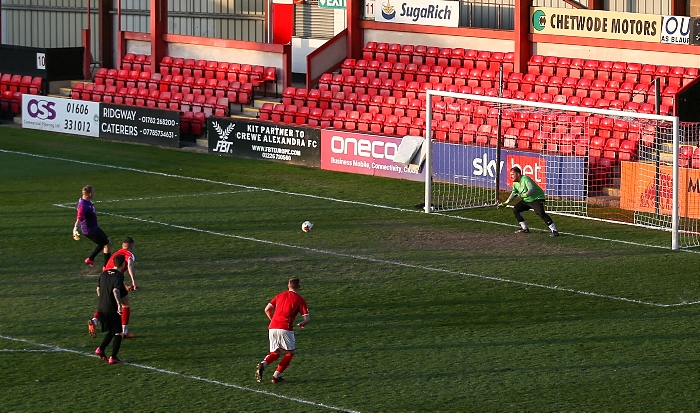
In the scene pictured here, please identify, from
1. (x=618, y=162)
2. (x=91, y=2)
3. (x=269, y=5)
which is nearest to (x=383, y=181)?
(x=618, y=162)

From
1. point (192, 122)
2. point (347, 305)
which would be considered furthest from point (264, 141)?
point (347, 305)

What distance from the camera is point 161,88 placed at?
38031mm

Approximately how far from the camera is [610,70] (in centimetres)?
3061

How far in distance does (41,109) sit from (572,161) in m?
18.2

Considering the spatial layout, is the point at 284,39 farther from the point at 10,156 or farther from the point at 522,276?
the point at 522,276

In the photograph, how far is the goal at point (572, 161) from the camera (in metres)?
24.5

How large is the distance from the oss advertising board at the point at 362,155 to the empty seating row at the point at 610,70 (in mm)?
5087

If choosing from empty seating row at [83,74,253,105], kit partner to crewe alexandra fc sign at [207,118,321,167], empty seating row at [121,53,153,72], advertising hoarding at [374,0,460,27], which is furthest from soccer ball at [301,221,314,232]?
empty seating row at [121,53,153,72]

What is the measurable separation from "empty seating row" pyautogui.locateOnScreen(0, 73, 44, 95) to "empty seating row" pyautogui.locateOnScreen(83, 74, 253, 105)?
1.55m

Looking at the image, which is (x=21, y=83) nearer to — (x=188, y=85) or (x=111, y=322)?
(x=188, y=85)

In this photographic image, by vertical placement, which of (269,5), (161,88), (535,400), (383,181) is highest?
(269,5)

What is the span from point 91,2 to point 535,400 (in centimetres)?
3448

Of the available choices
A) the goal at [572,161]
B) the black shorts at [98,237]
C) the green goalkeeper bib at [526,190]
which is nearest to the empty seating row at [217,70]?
the goal at [572,161]

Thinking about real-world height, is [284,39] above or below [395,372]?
above
